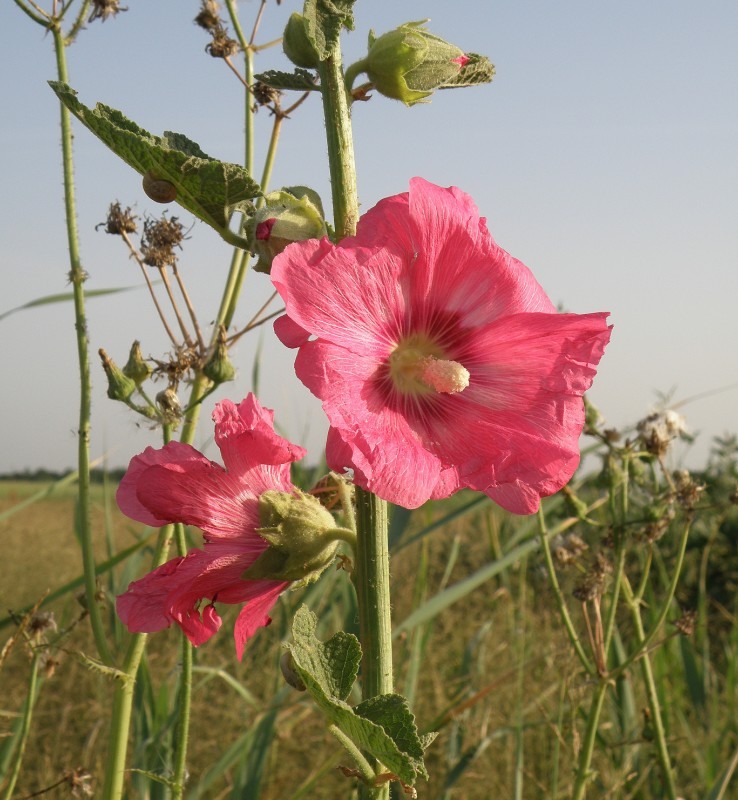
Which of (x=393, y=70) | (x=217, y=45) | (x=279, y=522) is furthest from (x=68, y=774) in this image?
(x=217, y=45)

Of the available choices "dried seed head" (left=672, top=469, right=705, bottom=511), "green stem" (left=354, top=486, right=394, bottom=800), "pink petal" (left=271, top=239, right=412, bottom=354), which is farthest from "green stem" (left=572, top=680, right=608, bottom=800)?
"pink petal" (left=271, top=239, right=412, bottom=354)

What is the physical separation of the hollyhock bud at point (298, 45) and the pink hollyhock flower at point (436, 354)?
0.42 ft

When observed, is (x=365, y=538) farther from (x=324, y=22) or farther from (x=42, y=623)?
(x=42, y=623)

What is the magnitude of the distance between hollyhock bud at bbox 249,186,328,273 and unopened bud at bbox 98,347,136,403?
17.9 inches

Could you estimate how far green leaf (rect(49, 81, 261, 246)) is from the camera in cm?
61

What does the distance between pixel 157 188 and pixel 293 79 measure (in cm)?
15

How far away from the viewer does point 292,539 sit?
0.62 metres

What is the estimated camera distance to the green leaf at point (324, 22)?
62 cm

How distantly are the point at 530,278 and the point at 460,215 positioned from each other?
9 centimetres

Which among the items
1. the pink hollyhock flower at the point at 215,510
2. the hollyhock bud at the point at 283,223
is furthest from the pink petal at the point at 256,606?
the hollyhock bud at the point at 283,223

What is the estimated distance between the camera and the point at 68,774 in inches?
42.1

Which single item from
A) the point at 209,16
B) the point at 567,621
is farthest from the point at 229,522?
the point at 209,16

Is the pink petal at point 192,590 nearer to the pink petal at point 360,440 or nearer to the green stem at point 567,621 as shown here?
the pink petal at point 360,440

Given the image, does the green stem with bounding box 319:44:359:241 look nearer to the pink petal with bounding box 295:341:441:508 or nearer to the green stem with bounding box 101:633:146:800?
the pink petal with bounding box 295:341:441:508
